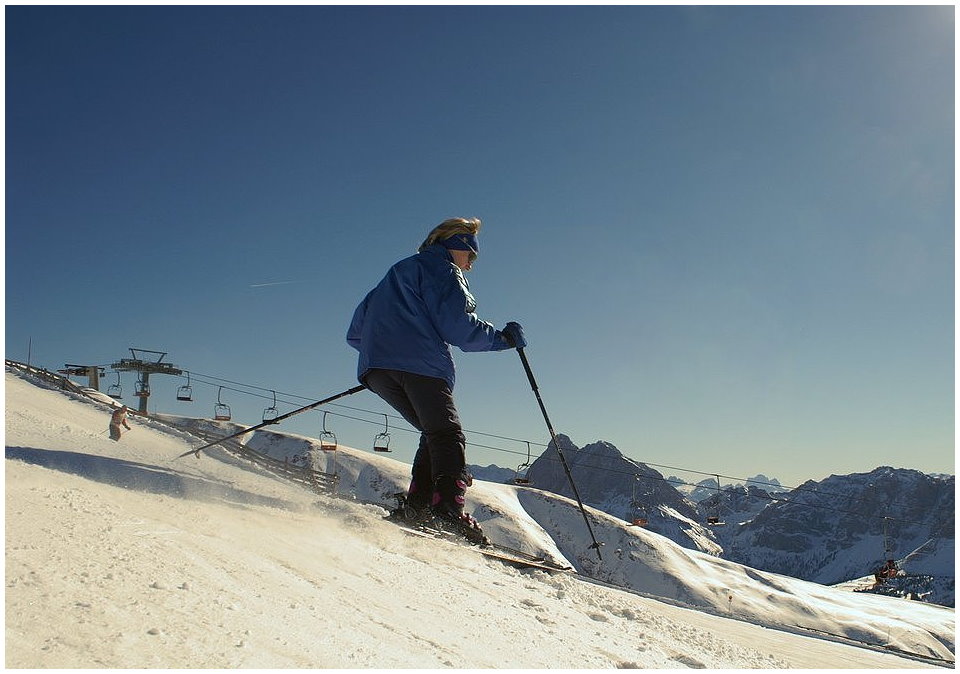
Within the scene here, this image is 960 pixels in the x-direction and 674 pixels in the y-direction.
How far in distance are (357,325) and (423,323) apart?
878mm

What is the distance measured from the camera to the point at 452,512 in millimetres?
4520

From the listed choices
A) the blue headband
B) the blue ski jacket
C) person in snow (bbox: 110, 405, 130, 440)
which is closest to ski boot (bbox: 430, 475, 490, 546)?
the blue ski jacket

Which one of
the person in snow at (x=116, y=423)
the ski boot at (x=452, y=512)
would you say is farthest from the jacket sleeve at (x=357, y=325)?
the person in snow at (x=116, y=423)

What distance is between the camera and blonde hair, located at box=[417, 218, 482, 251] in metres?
5.22

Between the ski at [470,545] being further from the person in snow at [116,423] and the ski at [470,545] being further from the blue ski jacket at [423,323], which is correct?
the person in snow at [116,423]

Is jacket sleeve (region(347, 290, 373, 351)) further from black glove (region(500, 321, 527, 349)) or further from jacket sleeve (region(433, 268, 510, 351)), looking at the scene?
black glove (region(500, 321, 527, 349))

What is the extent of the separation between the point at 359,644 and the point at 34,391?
16029 millimetres

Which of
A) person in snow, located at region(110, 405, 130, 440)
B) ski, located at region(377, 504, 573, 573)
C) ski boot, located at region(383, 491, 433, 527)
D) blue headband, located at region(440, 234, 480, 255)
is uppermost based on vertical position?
blue headband, located at region(440, 234, 480, 255)

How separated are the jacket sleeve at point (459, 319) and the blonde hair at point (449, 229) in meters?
0.56

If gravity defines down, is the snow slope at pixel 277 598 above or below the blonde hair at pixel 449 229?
below

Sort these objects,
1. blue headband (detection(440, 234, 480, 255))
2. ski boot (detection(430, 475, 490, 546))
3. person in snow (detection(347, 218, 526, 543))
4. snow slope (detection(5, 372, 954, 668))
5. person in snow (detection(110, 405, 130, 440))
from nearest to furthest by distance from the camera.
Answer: snow slope (detection(5, 372, 954, 668)) → ski boot (detection(430, 475, 490, 546)) → person in snow (detection(347, 218, 526, 543)) → blue headband (detection(440, 234, 480, 255)) → person in snow (detection(110, 405, 130, 440))

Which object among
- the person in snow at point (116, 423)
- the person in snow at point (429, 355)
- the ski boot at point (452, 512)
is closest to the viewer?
the ski boot at point (452, 512)

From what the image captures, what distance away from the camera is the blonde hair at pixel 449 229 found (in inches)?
205

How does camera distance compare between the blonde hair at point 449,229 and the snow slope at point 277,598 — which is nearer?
the snow slope at point 277,598
